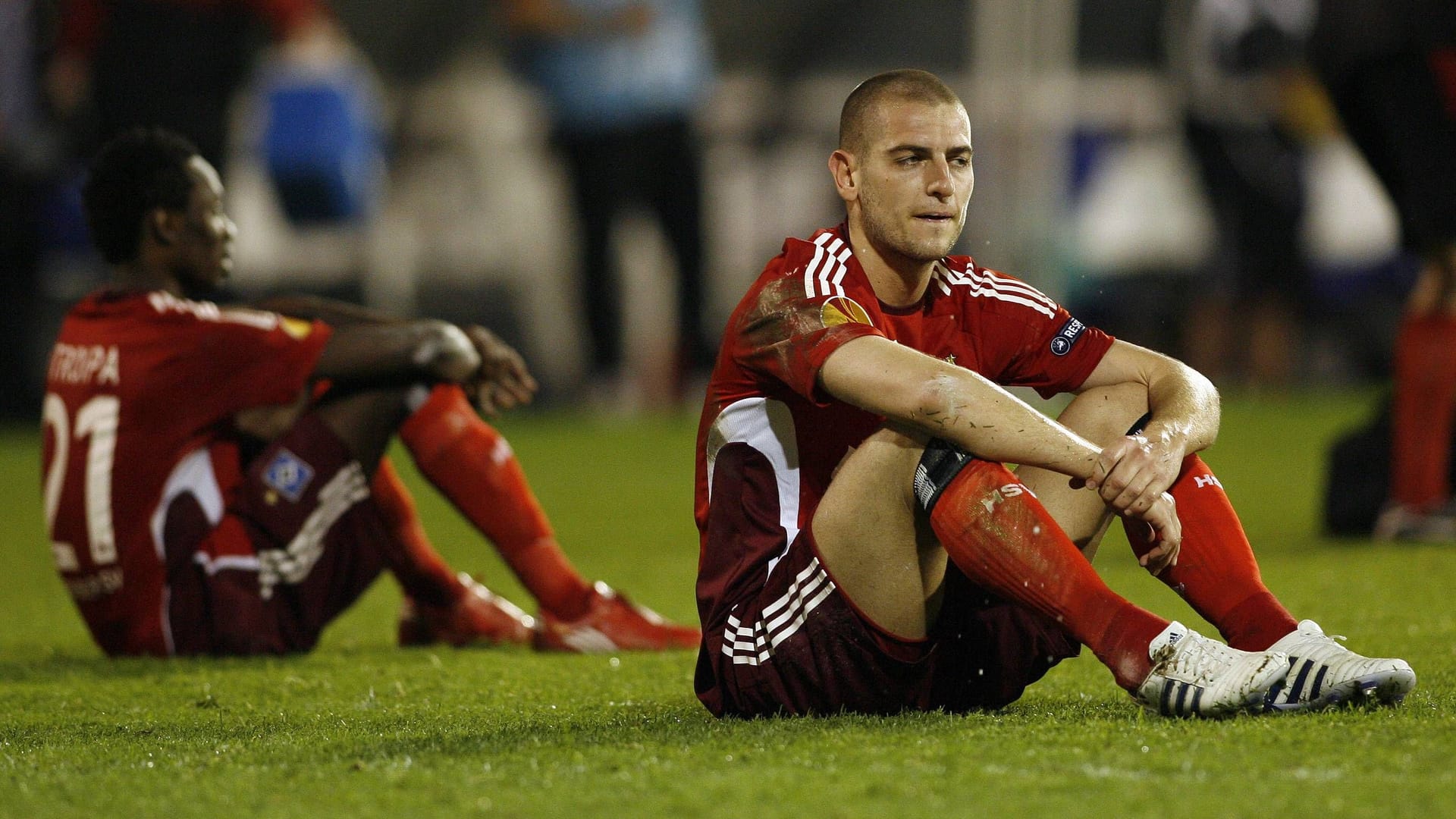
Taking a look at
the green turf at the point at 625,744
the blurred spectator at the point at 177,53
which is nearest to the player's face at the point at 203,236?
the green turf at the point at 625,744

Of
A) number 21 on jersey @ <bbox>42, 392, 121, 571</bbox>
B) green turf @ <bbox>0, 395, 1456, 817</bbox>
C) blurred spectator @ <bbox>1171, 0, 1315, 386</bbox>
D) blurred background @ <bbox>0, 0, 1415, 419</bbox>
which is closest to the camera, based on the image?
green turf @ <bbox>0, 395, 1456, 817</bbox>

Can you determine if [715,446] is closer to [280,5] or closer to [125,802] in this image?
[125,802]

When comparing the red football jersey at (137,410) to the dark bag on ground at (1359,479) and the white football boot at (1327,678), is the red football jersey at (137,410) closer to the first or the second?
the white football boot at (1327,678)

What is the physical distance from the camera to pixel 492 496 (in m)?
3.81

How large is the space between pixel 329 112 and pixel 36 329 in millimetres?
3888

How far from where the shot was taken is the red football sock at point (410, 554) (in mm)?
3947

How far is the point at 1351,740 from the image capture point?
7.72ft

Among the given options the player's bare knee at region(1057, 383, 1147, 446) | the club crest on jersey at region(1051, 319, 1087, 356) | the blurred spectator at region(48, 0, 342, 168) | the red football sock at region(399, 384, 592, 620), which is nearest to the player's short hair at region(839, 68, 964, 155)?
the club crest on jersey at region(1051, 319, 1087, 356)

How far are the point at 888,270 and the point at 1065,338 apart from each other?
313 millimetres

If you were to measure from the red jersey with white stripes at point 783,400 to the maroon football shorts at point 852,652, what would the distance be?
6 centimetres

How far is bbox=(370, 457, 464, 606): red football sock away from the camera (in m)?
3.95

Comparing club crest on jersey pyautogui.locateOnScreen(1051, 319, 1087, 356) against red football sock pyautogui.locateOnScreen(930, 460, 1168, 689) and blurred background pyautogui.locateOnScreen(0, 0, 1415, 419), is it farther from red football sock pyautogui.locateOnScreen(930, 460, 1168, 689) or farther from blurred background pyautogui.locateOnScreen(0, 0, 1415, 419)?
blurred background pyautogui.locateOnScreen(0, 0, 1415, 419)

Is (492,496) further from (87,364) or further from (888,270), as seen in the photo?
(888,270)

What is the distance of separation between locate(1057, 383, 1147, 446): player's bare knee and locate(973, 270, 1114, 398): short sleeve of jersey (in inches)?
3.3
